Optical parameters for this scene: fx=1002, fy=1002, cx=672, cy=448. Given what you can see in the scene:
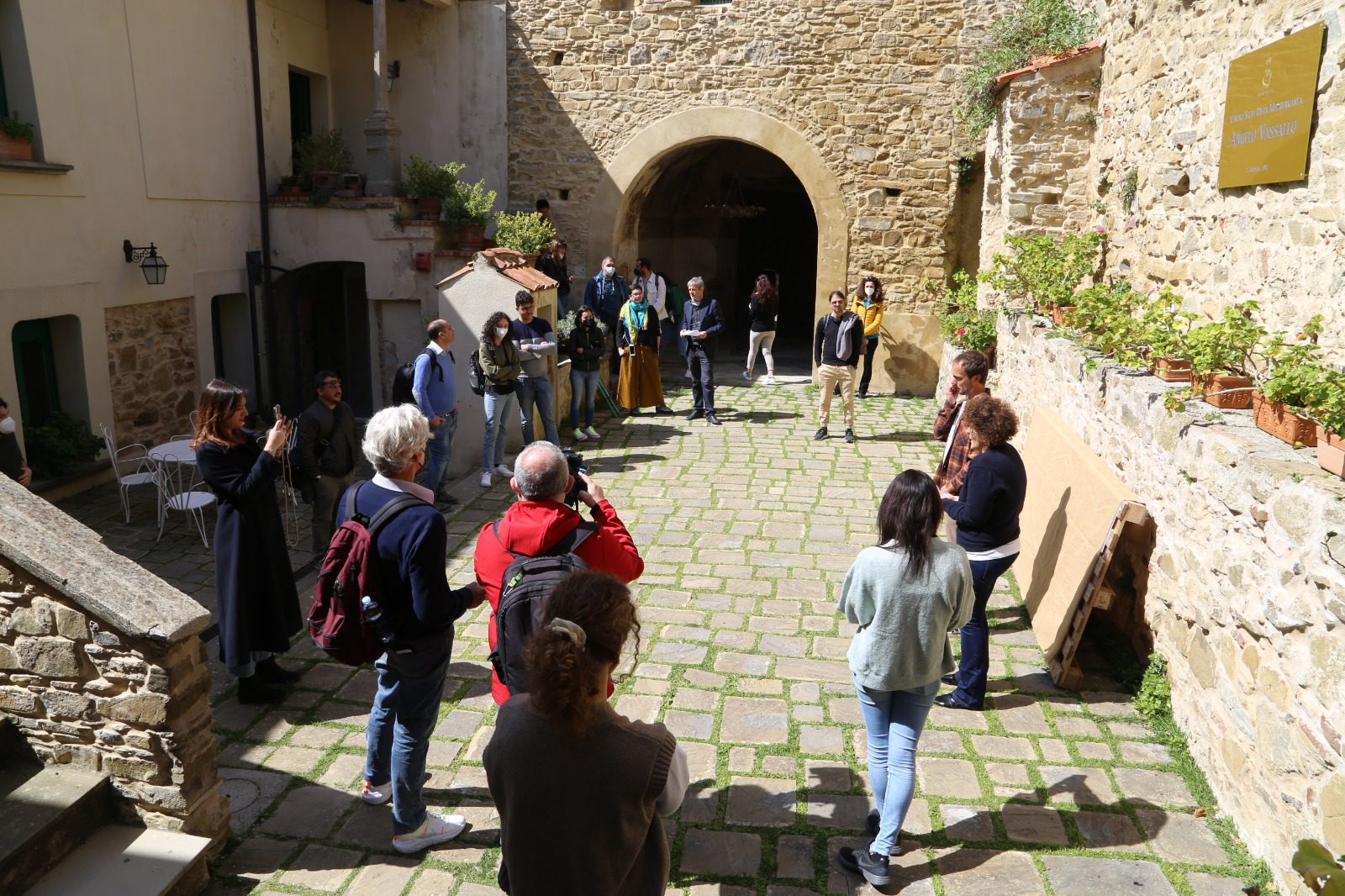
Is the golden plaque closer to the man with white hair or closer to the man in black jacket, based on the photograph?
the man in black jacket

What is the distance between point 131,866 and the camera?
365 centimetres

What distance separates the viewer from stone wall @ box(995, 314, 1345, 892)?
3383 mm

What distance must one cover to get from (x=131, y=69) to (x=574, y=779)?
1034cm

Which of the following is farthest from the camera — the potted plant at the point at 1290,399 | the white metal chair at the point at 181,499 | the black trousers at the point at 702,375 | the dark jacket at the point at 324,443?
the black trousers at the point at 702,375

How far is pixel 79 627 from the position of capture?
3.67 m

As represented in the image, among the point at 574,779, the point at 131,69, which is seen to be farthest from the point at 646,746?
the point at 131,69

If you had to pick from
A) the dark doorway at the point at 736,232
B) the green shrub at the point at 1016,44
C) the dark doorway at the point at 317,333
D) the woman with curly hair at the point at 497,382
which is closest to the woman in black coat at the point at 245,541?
the woman with curly hair at the point at 497,382

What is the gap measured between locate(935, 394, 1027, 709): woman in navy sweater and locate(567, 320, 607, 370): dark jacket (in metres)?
5.93

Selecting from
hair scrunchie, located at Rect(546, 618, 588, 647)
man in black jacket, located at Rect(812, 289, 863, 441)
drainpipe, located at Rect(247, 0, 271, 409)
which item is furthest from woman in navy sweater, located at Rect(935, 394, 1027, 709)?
drainpipe, located at Rect(247, 0, 271, 409)

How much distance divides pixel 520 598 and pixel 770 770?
1.94 meters

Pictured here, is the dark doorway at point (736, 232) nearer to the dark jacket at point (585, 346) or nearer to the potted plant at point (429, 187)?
the potted plant at point (429, 187)

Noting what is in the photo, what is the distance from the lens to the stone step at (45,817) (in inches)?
136

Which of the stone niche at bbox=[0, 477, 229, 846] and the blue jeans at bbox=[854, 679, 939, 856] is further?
the blue jeans at bbox=[854, 679, 939, 856]

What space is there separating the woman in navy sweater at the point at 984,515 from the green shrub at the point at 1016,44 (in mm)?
7454
